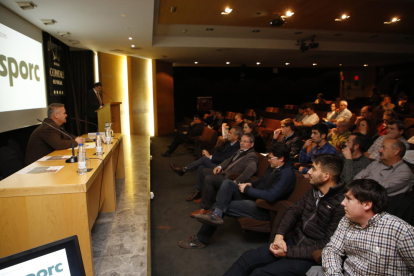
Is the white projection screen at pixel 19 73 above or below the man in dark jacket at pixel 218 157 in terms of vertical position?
above

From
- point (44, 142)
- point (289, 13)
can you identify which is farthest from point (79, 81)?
point (289, 13)

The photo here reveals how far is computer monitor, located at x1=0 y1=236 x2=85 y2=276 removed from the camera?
98cm

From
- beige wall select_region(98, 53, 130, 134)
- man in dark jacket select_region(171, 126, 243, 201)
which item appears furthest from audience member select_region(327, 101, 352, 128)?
beige wall select_region(98, 53, 130, 134)

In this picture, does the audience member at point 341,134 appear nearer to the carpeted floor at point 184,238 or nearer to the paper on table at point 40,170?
the carpeted floor at point 184,238

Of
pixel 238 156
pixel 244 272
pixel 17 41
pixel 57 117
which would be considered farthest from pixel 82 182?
pixel 17 41

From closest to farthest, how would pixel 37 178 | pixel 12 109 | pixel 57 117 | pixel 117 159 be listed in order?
pixel 37 178 < pixel 57 117 < pixel 117 159 < pixel 12 109

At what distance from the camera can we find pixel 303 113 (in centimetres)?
823

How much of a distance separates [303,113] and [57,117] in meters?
6.67

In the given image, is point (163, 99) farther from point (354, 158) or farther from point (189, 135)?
point (354, 158)

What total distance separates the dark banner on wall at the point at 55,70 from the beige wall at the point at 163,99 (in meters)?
3.53

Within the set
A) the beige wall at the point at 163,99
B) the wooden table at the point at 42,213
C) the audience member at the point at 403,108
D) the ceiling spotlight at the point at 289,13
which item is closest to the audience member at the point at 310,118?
the ceiling spotlight at the point at 289,13

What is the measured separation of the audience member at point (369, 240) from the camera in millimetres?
1410

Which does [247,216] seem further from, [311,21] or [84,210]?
[311,21]

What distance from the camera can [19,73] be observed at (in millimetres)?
4715
